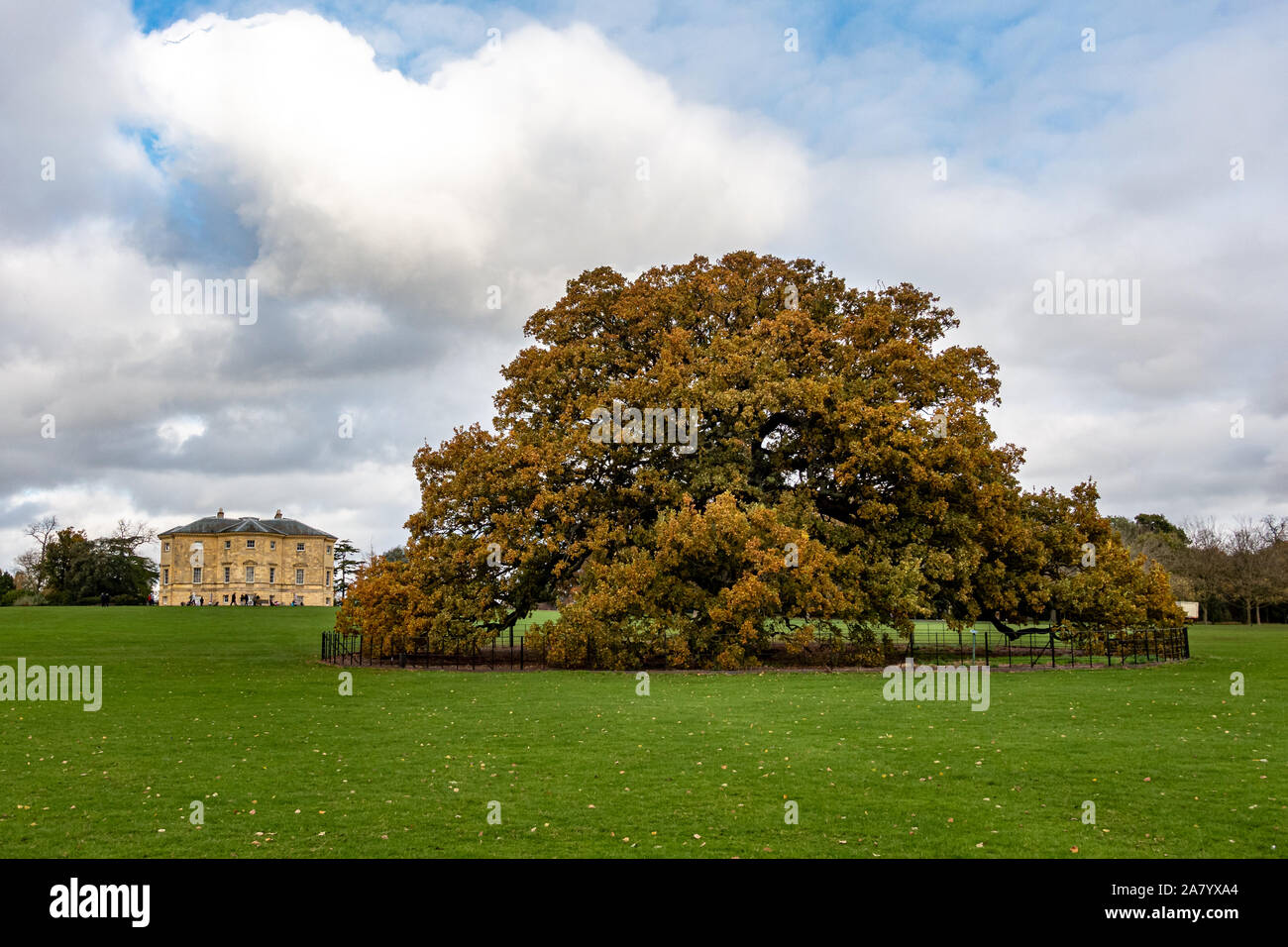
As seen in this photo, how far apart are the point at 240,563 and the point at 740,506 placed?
293 feet

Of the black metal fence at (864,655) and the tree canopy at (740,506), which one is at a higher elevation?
the tree canopy at (740,506)

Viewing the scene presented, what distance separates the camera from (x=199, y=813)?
370 inches

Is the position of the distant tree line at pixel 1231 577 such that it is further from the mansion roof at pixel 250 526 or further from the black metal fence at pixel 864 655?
the mansion roof at pixel 250 526

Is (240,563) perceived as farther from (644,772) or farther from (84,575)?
(644,772)

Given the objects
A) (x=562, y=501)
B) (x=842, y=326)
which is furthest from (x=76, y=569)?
(x=842, y=326)

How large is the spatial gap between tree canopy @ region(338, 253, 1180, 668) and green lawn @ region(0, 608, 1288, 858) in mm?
5608

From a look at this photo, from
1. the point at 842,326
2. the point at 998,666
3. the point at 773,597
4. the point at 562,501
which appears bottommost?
the point at 998,666

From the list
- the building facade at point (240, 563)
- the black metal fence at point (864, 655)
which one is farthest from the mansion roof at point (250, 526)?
the black metal fence at point (864, 655)

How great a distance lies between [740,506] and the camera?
96.6 ft

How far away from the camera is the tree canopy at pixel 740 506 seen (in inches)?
1094

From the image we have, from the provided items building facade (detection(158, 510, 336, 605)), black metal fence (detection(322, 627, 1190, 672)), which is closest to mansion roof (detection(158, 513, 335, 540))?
building facade (detection(158, 510, 336, 605))

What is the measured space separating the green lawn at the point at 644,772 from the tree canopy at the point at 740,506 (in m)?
5.61
